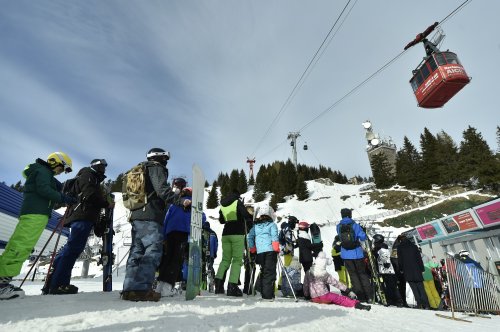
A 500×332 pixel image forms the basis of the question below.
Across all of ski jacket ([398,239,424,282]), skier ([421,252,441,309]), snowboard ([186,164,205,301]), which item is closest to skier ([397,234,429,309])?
ski jacket ([398,239,424,282])

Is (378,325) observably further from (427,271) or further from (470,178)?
(470,178)

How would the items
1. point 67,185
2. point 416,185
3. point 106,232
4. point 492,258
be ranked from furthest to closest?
point 416,185 < point 492,258 < point 106,232 < point 67,185

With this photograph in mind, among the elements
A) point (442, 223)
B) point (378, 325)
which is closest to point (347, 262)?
point (378, 325)

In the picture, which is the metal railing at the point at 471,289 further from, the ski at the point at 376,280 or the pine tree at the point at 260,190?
the pine tree at the point at 260,190

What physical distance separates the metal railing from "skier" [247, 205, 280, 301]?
4.05 metres

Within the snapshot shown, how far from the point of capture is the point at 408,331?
3170 millimetres

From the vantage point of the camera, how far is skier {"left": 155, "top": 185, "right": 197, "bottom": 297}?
4.34m

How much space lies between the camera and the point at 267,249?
5328 millimetres

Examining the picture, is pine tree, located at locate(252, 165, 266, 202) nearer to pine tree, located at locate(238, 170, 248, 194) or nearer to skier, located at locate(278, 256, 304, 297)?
pine tree, located at locate(238, 170, 248, 194)

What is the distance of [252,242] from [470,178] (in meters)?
60.2

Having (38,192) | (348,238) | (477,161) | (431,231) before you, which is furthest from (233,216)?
(477,161)

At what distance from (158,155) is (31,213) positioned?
68.7 inches

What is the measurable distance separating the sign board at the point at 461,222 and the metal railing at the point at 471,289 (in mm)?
7748

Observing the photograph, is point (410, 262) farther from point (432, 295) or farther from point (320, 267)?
point (320, 267)
